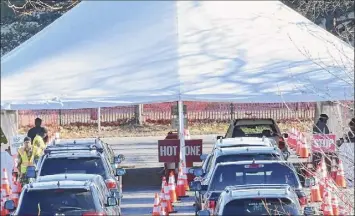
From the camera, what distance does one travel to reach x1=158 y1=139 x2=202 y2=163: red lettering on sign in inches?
1013

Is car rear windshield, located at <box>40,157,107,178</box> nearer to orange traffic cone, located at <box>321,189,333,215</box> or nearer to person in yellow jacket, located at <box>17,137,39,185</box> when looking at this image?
person in yellow jacket, located at <box>17,137,39,185</box>

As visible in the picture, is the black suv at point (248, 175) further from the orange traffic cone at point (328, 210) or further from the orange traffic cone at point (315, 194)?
the orange traffic cone at point (315, 194)

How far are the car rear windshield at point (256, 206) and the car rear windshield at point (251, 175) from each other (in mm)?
3420

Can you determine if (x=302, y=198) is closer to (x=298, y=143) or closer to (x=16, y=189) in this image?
(x=16, y=189)

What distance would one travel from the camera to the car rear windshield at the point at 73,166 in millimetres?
19344

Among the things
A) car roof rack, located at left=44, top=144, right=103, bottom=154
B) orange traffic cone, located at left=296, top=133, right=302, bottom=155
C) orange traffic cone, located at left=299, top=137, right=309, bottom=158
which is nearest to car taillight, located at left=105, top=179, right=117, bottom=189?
car roof rack, located at left=44, top=144, right=103, bottom=154

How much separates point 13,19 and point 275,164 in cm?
2390

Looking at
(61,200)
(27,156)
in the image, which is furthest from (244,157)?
(27,156)

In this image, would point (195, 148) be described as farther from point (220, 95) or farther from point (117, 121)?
point (117, 121)

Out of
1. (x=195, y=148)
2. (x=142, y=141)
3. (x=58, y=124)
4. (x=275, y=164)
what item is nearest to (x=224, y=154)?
(x=275, y=164)

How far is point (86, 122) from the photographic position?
44875 mm

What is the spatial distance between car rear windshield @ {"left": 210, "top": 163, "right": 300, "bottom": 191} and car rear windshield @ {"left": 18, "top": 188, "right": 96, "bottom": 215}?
2677 mm

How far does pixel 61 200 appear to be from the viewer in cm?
1454

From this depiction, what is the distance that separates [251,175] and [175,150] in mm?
→ 9164
